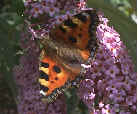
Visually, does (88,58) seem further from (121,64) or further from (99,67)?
(121,64)

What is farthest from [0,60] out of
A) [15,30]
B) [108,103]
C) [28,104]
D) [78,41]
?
Answer: [108,103]

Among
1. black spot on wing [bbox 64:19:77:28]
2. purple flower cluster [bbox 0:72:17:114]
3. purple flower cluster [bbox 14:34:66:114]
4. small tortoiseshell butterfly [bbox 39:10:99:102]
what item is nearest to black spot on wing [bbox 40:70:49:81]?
small tortoiseshell butterfly [bbox 39:10:99:102]

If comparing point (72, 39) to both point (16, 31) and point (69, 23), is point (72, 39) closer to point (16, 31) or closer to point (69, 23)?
point (69, 23)

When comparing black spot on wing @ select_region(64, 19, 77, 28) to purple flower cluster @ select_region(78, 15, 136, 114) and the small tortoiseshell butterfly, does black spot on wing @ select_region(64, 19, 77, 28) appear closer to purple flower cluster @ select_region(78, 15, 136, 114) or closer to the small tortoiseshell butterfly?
the small tortoiseshell butterfly

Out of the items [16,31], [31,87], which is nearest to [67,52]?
[31,87]

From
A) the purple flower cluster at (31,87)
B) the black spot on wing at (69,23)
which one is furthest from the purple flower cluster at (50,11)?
the purple flower cluster at (31,87)

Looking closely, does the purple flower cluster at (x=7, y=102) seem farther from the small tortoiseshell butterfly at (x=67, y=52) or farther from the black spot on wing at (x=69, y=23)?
the black spot on wing at (x=69, y=23)
